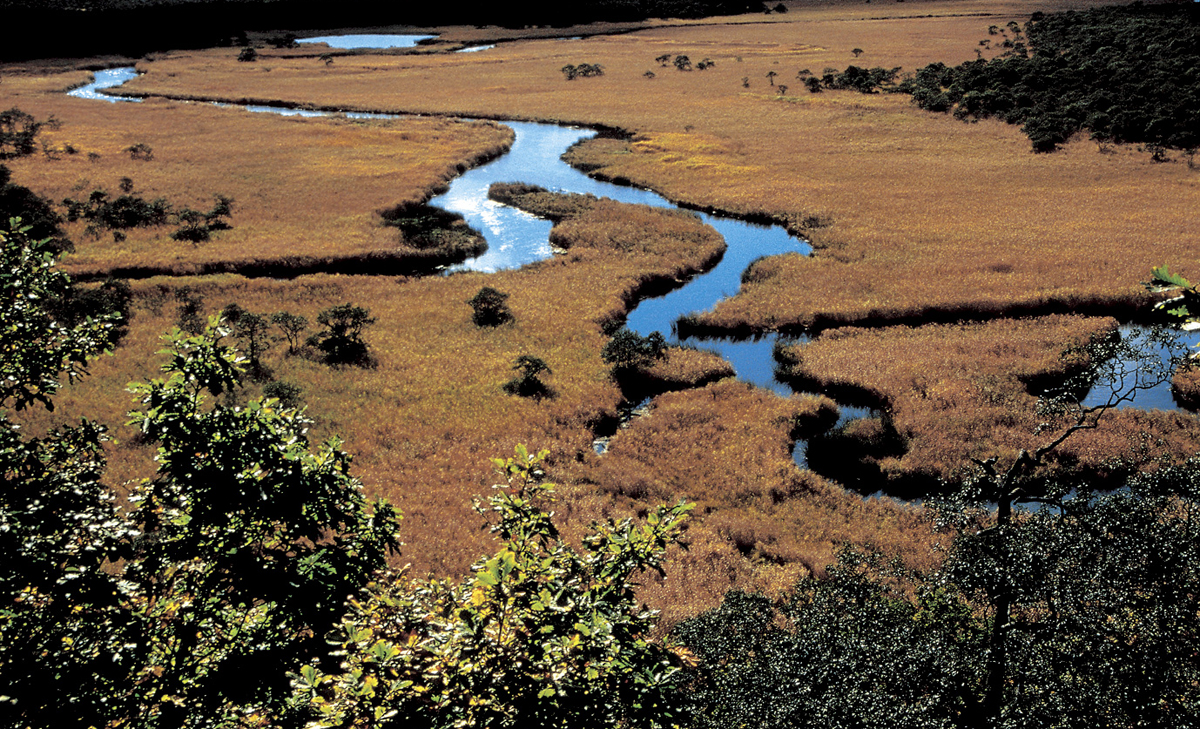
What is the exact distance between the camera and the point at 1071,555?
460 inches

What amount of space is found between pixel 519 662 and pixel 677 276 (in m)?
34.1

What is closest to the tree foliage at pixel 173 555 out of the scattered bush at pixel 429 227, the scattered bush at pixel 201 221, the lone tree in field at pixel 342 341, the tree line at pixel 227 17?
the lone tree in field at pixel 342 341

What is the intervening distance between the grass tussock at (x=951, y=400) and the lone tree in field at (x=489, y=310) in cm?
1360

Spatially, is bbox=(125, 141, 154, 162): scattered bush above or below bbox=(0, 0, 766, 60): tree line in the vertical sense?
below

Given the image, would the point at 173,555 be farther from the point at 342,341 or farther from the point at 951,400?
the point at 951,400

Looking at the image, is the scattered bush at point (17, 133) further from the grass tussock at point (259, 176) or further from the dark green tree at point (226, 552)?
the dark green tree at point (226, 552)

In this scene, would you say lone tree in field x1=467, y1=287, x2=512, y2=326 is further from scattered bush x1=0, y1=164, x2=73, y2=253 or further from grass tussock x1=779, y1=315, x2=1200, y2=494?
scattered bush x1=0, y1=164, x2=73, y2=253

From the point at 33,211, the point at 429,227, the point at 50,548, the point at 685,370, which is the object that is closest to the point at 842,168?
the point at 429,227

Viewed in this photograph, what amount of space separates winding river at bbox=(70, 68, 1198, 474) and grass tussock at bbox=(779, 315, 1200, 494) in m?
1.44

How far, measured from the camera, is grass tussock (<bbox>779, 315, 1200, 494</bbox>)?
901 inches

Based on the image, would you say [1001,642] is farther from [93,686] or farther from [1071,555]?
[93,686]

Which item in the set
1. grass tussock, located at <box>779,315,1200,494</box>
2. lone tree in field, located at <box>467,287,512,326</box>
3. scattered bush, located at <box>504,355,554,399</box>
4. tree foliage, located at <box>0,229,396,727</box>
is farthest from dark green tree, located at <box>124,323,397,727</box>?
lone tree in field, located at <box>467,287,512,326</box>

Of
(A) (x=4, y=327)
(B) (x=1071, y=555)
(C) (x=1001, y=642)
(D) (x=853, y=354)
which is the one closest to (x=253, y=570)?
(A) (x=4, y=327)

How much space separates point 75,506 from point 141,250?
3895cm
